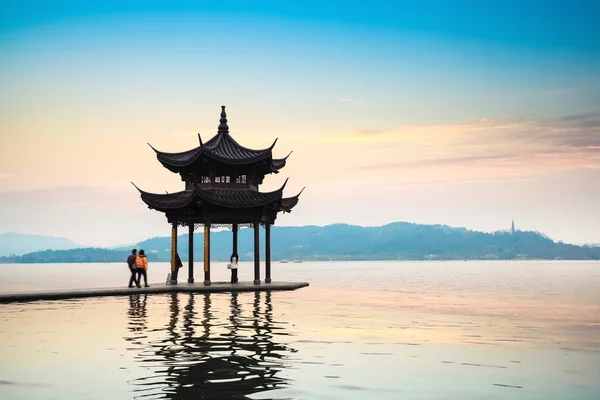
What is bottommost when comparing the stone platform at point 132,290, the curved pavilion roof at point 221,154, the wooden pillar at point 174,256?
the stone platform at point 132,290

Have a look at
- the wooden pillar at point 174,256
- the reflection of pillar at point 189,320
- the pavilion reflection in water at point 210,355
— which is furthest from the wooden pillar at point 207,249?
the pavilion reflection in water at point 210,355

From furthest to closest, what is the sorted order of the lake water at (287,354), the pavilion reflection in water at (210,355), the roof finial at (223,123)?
the roof finial at (223,123) → the lake water at (287,354) → the pavilion reflection in water at (210,355)

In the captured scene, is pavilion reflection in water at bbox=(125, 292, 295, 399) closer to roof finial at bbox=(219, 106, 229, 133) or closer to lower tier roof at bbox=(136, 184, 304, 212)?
lower tier roof at bbox=(136, 184, 304, 212)

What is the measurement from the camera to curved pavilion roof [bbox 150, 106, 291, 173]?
4069cm

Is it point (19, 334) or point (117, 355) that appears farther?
point (19, 334)

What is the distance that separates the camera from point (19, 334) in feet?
65.7

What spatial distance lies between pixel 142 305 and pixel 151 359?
16.0m

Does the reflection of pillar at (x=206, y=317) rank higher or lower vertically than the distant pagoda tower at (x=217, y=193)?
lower

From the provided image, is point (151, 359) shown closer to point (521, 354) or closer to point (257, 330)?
point (257, 330)

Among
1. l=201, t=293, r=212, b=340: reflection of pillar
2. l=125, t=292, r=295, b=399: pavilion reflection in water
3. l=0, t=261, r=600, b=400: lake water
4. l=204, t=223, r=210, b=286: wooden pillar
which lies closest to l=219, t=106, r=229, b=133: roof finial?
l=204, t=223, r=210, b=286: wooden pillar

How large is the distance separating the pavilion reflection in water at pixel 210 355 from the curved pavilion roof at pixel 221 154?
47.2 ft

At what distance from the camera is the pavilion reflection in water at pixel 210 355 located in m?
12.1

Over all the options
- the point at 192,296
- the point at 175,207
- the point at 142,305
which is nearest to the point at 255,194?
the point at 175,207

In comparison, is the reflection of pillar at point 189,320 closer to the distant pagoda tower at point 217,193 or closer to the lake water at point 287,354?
the lake water at point 287,354
